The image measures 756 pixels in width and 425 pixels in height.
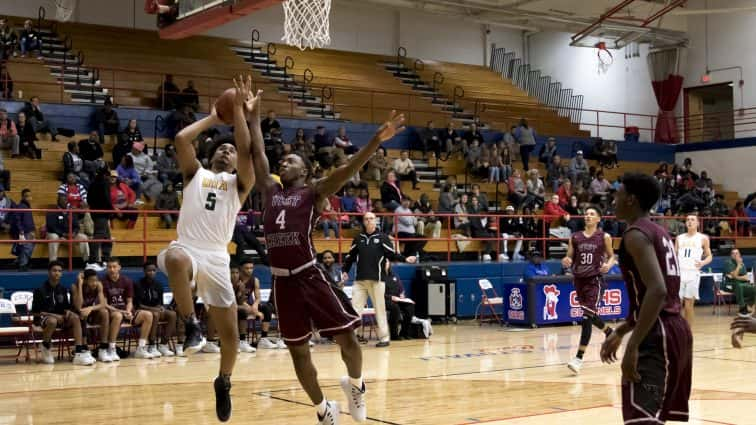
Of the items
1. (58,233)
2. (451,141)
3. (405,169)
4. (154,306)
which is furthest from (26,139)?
(451,141)

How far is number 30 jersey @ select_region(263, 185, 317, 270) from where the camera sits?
6.93 meters

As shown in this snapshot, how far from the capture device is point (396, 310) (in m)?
15.9

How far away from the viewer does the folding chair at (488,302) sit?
1870 centimetres

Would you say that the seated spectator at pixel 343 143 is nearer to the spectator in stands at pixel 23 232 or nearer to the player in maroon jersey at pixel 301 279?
the spectator in stands at pixel 23 232

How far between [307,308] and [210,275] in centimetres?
75

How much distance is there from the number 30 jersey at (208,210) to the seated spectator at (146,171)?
11.7 meters

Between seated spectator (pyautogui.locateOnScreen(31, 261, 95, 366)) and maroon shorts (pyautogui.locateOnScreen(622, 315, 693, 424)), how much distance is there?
31.5 ft

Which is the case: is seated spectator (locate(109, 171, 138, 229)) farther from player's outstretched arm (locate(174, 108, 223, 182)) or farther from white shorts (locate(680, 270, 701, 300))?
player's outstretched arm (locate(174, 108, 223, 182))

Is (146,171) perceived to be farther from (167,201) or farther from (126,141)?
(167,201)

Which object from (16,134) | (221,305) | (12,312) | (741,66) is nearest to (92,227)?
(12,312)

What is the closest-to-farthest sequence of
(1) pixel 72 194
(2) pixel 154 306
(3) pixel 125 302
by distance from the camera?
(3) pixel 125 302
(2) pixel 154 306
(1) pixel 72 194

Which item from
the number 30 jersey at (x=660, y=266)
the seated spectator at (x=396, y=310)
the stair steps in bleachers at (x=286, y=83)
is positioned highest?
the stair steps in bleachers at (x=286, y=83)

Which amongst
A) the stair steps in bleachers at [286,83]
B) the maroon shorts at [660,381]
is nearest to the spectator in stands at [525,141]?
the stair steps in bleachers at [286,83]

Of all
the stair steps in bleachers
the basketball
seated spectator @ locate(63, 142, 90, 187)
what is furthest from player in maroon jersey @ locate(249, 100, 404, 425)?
the stair steps in bleachers
